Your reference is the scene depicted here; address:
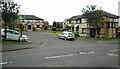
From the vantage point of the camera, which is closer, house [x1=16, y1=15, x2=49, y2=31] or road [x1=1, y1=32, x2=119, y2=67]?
road [x1=1, y1=32, x2=119, y2=67]

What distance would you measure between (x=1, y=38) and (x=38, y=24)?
2448 inches

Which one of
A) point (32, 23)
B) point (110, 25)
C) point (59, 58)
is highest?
point (32, 23)

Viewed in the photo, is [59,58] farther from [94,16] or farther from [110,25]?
[110,25]

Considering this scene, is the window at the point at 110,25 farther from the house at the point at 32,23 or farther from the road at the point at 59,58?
the house at the point at 32,23

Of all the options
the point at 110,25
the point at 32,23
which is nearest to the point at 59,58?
the point at 110,25

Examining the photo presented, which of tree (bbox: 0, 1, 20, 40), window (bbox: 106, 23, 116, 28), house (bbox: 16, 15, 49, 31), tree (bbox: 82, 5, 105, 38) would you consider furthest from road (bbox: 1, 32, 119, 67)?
house (bbox: 16, 15, 49, 31)

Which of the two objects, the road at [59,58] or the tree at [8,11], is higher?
the tree at [8,11]

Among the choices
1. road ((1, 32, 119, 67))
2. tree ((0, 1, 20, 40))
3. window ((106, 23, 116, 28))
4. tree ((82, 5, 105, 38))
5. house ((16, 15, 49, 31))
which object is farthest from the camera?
house ((16, 15, 49, 31))

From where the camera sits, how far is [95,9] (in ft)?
156

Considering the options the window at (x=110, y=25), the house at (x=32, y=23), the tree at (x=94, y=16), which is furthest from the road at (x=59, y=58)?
the house at (x=32, y=23)

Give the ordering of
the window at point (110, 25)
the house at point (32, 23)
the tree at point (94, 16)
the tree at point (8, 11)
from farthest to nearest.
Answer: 1. the house at point (32, 23)
2. the window at point (110, 25)
3. the tree at point (94, 16)
4. the tree at point (8, 11)

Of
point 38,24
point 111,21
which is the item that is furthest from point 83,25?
point 38,24

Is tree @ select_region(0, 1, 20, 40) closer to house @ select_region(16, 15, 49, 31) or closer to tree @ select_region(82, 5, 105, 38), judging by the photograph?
tree @ select_region(82, 5, 105, 38)

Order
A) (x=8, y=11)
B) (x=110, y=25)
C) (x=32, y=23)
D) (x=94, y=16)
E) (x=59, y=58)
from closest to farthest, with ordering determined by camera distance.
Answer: (x=59, y=58) < (x=8, y=11) < (x=94, y=16) < (x=110, y=25) < (x=32, y=23)
